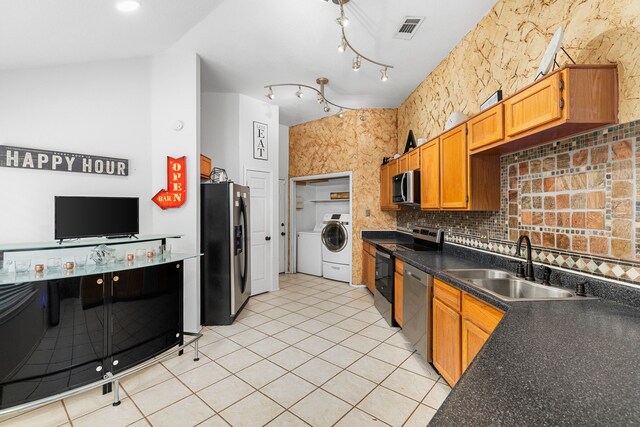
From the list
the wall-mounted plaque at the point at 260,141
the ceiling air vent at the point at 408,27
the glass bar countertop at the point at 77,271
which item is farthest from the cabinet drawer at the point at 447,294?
the wall-mounted plaque at the point at 260,141

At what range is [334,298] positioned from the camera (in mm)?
4625

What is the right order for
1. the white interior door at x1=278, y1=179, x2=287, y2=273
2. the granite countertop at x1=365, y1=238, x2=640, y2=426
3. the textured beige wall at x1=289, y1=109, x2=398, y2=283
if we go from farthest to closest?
the white interior door at x1=278, y1=179, x2=287, y2=273 → the textured beige wall at x1=289, y1=109, x2=398, y2=283 → the granite countertop at x1=365, y1=238, x2=640, y2=426

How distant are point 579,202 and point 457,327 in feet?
3.70

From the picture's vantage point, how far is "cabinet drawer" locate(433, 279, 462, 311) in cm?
212

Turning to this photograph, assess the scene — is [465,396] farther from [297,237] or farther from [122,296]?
[297,237]

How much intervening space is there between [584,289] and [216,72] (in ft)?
14.1

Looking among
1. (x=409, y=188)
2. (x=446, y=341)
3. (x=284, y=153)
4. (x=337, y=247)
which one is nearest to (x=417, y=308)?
(x=446, y=341)

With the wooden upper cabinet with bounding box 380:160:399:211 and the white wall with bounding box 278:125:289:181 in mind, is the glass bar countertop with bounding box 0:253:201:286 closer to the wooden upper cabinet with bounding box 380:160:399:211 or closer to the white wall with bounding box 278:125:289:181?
→ the wooden upper cabinet with bounding box 380:160:399:211

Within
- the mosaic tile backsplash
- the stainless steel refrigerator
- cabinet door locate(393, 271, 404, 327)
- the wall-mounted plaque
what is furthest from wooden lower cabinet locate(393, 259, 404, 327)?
the wall-mounted plaque

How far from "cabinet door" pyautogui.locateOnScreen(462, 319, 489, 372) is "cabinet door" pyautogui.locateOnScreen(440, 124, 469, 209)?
Result: 3.51ft

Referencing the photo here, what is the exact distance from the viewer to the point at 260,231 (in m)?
4.87

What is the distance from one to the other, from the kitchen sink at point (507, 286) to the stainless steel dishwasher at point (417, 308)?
13.2 inches

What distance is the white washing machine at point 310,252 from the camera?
19.7ft

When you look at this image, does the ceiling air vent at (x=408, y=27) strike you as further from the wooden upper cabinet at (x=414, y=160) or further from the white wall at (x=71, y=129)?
the white wall at (x=71, y=129)
